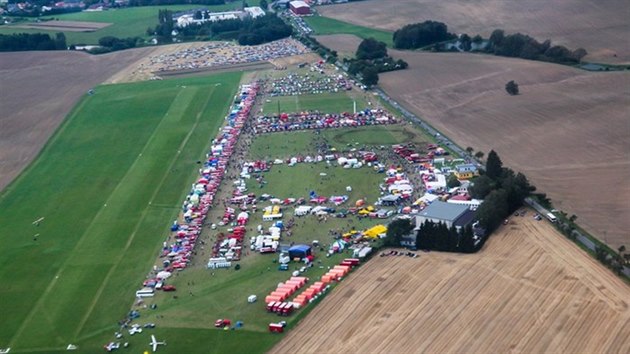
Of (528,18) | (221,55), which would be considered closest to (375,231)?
(221,55)

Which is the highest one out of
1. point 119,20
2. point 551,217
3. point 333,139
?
point 551,217

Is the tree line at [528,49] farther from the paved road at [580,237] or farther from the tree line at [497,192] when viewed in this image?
the paved road at [580,237]

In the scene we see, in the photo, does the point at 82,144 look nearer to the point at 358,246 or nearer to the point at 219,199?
the point at 219,199

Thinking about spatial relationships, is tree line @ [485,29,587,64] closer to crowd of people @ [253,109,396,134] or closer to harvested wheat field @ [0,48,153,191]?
crowd of people @ [253,109,396,134]

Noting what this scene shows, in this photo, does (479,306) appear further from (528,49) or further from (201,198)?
(528,49)

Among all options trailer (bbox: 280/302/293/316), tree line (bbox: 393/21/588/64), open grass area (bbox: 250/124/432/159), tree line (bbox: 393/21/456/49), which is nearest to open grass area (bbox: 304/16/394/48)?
tree line (bbox: 393/21/456/49)

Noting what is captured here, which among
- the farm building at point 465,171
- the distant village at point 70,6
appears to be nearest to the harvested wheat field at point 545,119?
the farm building at point 465,171
